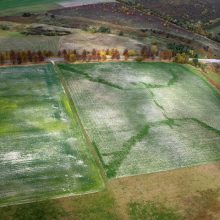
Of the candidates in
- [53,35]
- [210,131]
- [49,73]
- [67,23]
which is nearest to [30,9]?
[67,23]

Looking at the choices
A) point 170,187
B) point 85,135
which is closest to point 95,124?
point 85,135

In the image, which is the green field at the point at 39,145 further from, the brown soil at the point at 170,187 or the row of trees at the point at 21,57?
the row of trees at the point at 21,57

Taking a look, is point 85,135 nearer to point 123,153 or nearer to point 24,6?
point 123,153

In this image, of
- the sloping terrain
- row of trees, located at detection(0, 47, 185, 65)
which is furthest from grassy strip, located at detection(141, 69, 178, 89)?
the sloping terrain

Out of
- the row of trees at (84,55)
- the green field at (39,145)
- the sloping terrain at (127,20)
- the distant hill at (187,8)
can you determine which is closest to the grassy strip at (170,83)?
the row of trees at (84,55)

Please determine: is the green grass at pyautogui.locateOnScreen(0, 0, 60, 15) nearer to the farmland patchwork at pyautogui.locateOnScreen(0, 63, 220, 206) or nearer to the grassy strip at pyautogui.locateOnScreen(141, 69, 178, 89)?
the farmland patchwork at pyautogui.locateOnScreen(0, 63, 220, 206)

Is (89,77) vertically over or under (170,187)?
over
